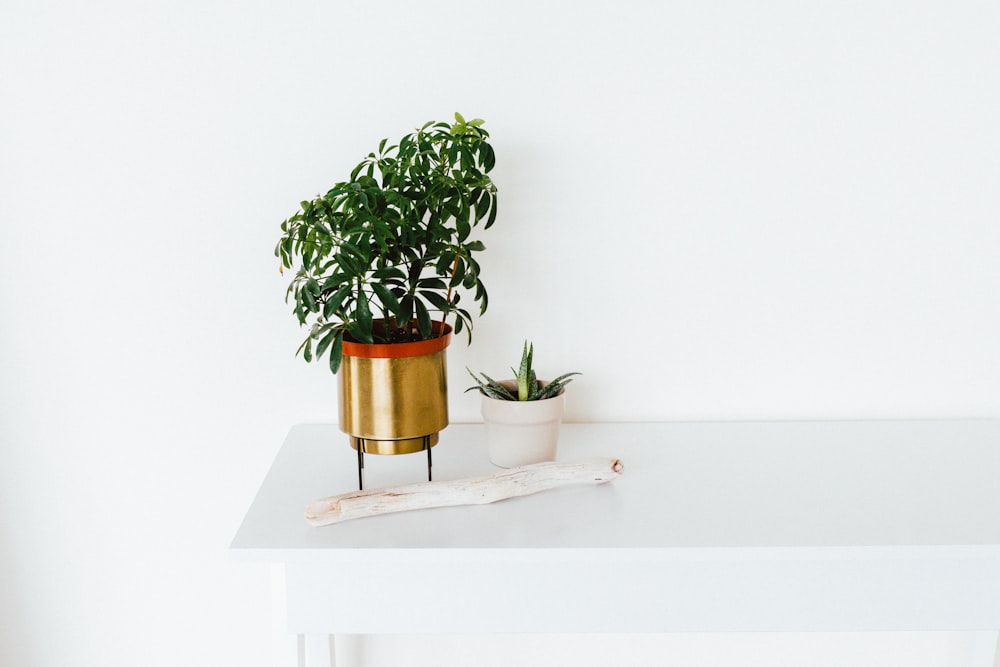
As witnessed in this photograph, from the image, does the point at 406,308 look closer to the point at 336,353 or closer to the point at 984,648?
the point at 336,353

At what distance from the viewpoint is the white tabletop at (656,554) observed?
2.66ft

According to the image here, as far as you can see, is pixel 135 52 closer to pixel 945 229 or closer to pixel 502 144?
pixel 502 144

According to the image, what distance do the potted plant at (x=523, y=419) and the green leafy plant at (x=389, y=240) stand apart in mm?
100

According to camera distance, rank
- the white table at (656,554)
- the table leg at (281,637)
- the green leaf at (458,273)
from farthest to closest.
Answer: the table leg at (281,637), the green leaf at (458,273), the white table at (656,554)

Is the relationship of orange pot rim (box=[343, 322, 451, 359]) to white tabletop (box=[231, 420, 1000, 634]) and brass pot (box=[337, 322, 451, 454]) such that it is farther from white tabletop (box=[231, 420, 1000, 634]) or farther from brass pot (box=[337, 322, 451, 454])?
white tabletop (box=[231, 420, 1000, 634])

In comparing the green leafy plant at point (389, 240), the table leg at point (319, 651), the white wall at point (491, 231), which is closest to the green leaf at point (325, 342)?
the green leafy plant at point (389, 240)

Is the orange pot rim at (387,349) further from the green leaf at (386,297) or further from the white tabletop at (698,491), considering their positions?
the white tabletop at (698,491)

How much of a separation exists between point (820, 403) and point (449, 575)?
600 millimetres

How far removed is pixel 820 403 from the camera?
1177 mm

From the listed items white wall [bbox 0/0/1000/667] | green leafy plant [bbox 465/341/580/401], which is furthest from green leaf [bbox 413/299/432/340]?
white wall [bbox 0/0/1000/667]

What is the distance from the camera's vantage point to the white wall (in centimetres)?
108

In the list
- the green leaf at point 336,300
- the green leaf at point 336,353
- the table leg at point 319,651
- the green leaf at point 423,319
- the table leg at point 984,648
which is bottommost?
the table leg at point 984,648

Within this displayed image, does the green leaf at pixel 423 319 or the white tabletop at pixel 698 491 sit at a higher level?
the green leaf at pixel 423 319

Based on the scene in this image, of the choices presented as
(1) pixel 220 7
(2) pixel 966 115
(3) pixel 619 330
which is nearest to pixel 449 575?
(3) pixel 619 330
